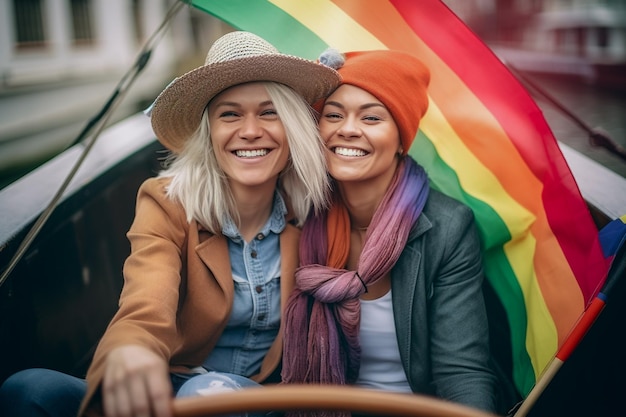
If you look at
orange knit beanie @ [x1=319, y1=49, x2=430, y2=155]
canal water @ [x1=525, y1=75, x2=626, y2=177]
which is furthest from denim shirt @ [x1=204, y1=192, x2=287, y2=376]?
canal water @ [x1=525, y1=75, x2=626, y2=177]

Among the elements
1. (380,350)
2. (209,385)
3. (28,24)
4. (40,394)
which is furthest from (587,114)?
(28,24)

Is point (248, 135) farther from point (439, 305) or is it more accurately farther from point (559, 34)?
point (559, 34)

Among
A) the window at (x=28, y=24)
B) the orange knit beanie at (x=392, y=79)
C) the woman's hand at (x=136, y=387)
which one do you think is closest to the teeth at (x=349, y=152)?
the orange knit beanie at (x=392, y=79)

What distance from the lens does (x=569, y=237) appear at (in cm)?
200

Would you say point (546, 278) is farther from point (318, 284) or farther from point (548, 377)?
point (318, 284)

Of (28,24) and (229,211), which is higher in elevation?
(28,24)

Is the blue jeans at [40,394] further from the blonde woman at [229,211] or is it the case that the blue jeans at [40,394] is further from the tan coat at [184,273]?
the tan coat at [184,273]

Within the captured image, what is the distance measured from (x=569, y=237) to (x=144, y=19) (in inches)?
622

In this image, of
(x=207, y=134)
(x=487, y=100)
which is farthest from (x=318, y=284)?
(x=487, y=100)

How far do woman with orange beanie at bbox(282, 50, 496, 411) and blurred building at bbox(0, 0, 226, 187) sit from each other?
249 inches

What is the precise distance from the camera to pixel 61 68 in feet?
39.0

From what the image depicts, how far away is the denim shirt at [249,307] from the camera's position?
6.32 ft

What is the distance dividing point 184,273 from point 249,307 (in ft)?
0.76

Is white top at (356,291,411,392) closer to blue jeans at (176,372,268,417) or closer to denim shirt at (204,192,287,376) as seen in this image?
denim shirt at (204,192,287,376)
